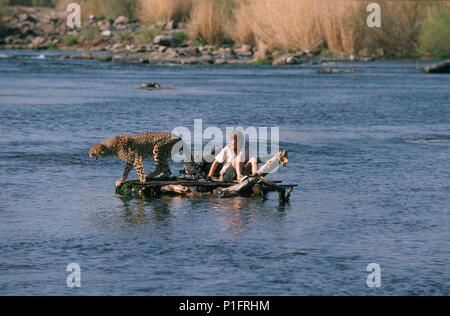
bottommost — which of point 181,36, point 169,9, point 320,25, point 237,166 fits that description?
point 237,166

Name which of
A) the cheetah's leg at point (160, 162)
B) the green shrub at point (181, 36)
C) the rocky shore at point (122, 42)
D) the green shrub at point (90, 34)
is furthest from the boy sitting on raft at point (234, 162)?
the green shrub at point (90, 34)

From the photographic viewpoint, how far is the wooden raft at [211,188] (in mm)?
23688

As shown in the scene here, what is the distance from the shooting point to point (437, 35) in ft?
273

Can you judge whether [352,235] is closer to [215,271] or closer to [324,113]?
[215,271]

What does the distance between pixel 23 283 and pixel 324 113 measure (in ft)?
102

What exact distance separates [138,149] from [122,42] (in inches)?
3175

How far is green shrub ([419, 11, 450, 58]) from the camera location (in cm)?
8275

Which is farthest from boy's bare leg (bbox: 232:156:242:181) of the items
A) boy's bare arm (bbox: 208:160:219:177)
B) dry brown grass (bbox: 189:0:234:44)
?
dry brown grass (bbox: 189:0:234:44)

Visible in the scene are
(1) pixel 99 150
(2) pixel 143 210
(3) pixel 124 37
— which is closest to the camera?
(2) pixel 143 210

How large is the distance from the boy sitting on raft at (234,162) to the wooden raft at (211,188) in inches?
9.4

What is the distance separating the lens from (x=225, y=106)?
1951 inches

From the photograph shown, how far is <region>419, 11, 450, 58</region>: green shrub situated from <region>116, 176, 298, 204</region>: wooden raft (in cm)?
6104

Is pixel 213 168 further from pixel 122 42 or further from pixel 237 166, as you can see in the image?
pixel 122 42

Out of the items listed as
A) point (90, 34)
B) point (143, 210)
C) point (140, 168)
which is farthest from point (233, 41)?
point (143, 210)
